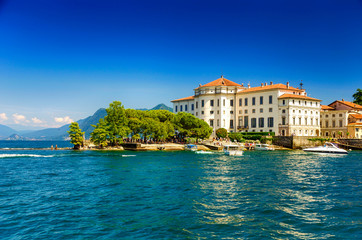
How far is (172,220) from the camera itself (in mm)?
14406

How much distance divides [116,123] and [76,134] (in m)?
9.37

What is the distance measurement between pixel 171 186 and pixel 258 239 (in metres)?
11.5

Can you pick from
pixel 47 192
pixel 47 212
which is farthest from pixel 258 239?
pixel 47 192

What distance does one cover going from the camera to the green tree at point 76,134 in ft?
227

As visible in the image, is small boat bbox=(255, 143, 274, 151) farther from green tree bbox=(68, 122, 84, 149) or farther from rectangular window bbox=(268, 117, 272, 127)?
green tree bbox=(68, 122, 84, 149)

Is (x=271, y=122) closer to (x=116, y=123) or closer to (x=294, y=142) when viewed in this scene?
(x=294, y=142)

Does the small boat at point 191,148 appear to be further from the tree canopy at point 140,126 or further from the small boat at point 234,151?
the small boat at point 234,151

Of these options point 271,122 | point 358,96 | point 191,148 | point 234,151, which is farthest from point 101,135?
point 358,96

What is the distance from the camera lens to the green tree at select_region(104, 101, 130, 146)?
68500 millimetres

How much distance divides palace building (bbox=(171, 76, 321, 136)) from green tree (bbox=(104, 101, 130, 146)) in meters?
29.2

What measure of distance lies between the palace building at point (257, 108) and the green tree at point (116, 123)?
1149 inches

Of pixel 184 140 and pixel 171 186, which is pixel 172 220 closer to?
pixel 171 186

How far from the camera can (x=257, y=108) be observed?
84.2m

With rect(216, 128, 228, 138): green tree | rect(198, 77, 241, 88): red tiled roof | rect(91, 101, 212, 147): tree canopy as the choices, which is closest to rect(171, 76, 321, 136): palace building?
rect(198, 77, 241, 88): red tiled roof
